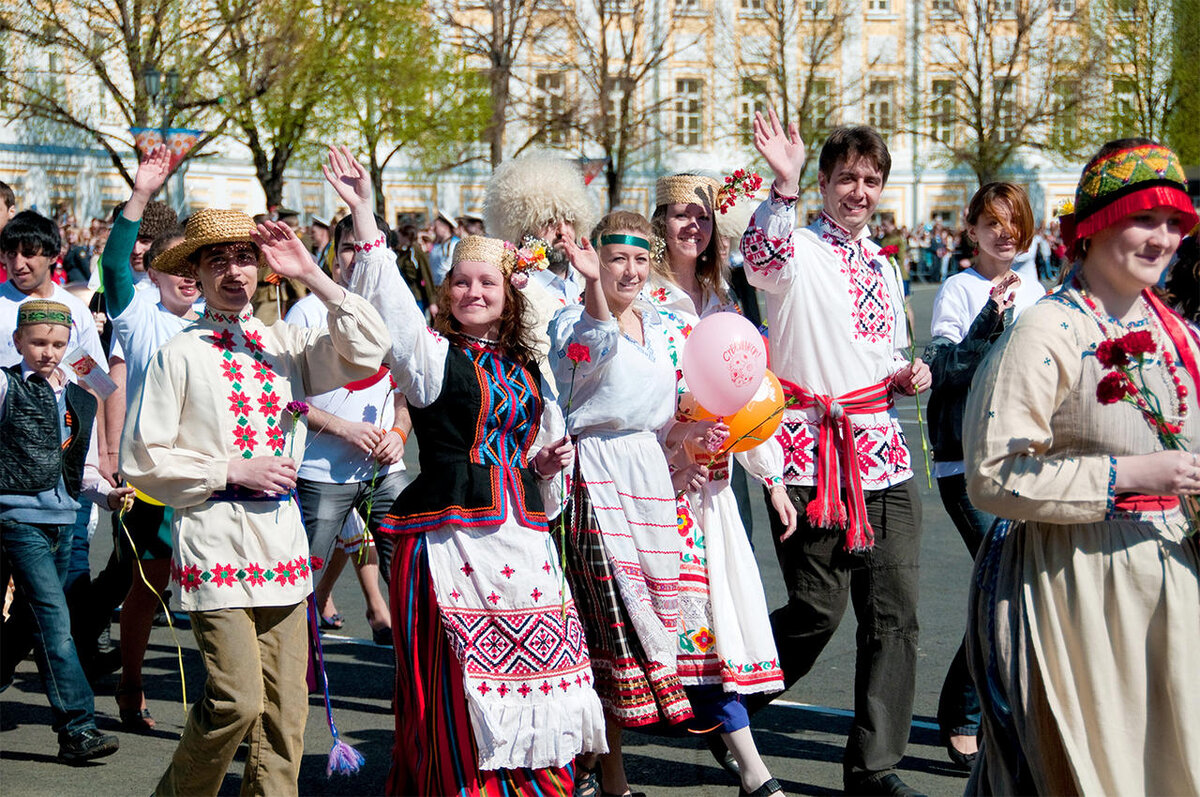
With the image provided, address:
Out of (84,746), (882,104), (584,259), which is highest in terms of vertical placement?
(882,104)

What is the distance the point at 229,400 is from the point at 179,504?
12.6 inches

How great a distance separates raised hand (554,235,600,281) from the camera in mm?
4402

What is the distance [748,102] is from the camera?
161 feet

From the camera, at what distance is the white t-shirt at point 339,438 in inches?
232

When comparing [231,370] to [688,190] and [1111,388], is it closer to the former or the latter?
[688,190]

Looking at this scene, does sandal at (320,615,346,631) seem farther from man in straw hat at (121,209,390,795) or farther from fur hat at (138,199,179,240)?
man in straw hat at (121,209,390,795)

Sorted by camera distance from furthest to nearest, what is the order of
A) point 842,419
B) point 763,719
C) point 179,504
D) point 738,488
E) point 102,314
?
point 102,314 → point 763,719 → point 738,488 → point 842,419 → point 179,504

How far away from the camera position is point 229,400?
4207 mm

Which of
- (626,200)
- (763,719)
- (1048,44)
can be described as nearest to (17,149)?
(626,200)

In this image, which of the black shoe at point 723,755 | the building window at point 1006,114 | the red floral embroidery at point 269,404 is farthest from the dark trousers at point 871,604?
the building window at point 1006,114

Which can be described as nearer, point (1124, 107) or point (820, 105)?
point (1124, 107)

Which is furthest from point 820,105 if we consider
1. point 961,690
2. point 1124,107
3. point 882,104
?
point 961,690

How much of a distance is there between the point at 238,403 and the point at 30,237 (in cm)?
257

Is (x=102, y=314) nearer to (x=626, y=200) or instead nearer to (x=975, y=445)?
(x=975, y=445)
